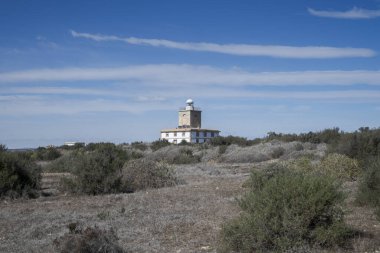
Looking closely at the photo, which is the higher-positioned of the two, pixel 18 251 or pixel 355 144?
pixel 355 144

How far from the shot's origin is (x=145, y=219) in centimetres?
1148

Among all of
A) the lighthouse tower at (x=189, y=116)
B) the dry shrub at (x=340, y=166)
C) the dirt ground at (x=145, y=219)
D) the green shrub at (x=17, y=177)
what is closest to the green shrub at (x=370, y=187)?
the dirt ground at (x=145, y=219)

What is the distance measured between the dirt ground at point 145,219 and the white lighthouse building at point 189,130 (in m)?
62.4

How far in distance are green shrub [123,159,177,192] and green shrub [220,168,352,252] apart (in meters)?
10.8

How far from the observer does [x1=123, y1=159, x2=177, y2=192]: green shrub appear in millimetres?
19297

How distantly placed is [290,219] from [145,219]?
4.25 m

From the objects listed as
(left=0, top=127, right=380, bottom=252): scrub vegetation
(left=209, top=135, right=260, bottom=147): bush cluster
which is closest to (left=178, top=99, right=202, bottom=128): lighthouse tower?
(left=209, top=135, right=260, bottom=147): bush cluster

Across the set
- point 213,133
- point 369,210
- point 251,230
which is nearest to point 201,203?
point 369,210

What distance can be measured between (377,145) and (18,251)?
17.9 m

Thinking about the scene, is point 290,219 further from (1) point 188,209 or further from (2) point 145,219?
(1) point 188,209

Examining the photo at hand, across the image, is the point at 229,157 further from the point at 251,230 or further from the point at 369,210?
the point at 251,230

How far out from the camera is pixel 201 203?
13828 millimetres

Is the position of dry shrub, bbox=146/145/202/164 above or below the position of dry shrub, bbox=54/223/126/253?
above

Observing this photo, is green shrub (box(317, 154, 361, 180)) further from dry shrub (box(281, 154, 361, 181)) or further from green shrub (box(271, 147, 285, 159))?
green shrub (box(271, 147, 285, 159))
